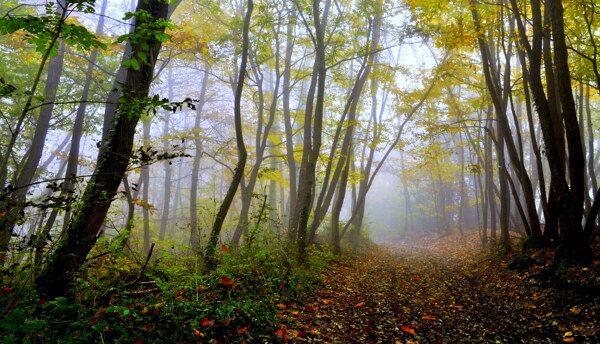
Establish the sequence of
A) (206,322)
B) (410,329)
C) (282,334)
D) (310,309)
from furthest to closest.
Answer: (310,309) < (410,329) < (282,334) < (206,322)

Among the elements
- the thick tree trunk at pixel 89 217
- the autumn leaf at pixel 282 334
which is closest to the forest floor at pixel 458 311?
the autumn leaf at pixel 282 334

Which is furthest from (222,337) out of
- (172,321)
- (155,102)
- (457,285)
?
(457,285)

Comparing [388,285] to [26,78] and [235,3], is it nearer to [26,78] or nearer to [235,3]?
[235,3]

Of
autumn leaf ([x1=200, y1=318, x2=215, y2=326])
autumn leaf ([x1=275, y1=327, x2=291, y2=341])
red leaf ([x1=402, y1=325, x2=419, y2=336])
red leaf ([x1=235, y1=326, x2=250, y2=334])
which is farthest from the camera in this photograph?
red leaf ([x1=402, y1=325, x2=419, y2=336])

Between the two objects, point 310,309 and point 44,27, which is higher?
point 44,27

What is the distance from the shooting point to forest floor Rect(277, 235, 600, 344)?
402 cm

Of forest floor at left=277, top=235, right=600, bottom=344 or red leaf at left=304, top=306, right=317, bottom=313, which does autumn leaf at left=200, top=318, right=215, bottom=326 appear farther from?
red leaf at left=304, top=306, right=317, bottom=313

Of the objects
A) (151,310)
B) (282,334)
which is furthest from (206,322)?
(282,334)

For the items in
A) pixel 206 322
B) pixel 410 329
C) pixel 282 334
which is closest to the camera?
pixel 206 322

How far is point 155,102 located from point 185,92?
74.3 ft

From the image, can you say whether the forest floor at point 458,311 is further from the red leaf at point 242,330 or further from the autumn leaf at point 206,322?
the autumn leaf at point 206,322

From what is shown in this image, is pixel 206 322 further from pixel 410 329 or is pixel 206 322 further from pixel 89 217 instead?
pixel 410 329

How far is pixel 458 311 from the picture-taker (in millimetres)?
5172

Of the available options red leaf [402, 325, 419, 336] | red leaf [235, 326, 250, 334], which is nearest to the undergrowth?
red leaf [235, 326, 250, 334]
